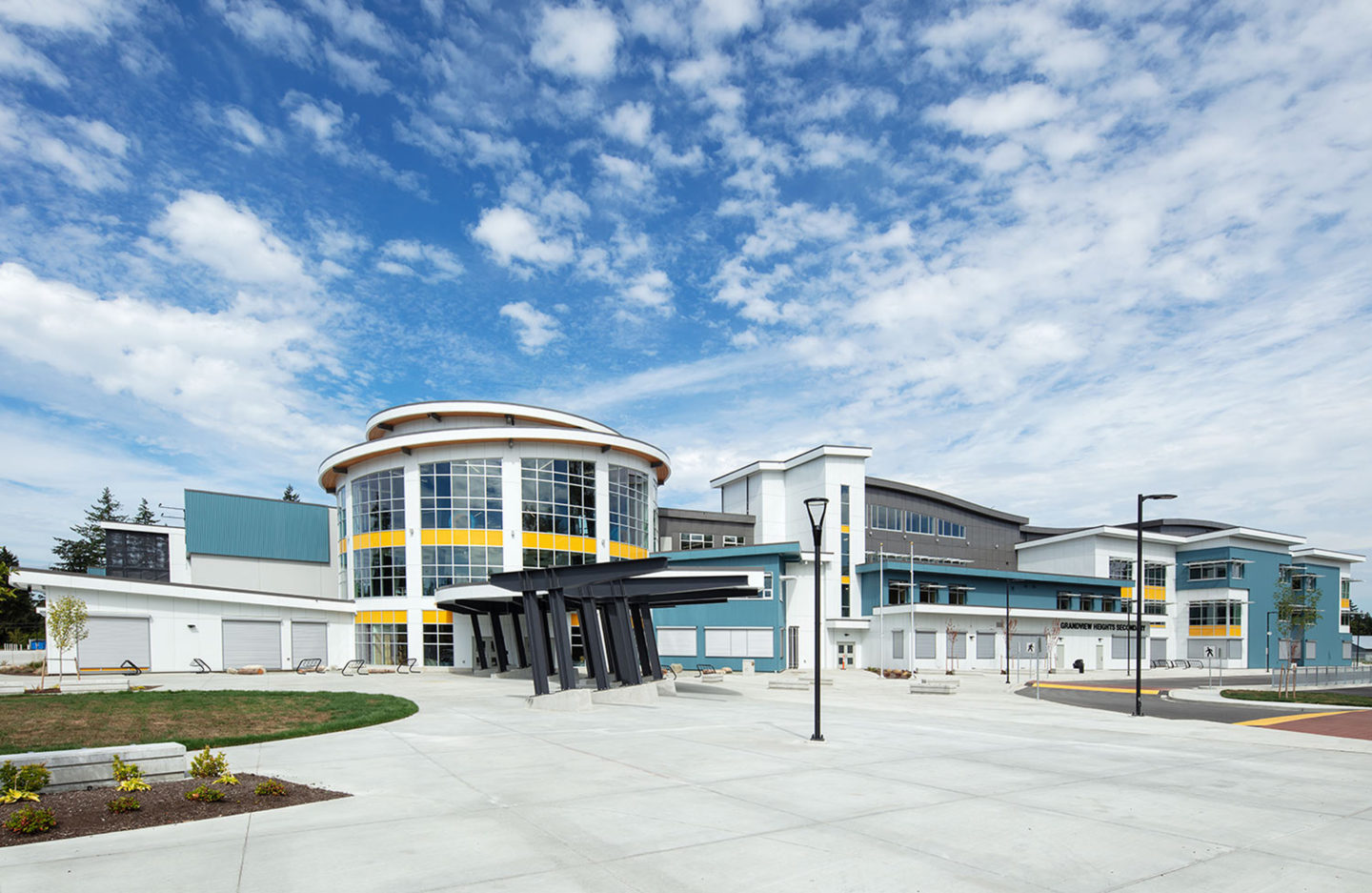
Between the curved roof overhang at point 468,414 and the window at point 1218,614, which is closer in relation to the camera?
the curved roof overhang at point 468,414

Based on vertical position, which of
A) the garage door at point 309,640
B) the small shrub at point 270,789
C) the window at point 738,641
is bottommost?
the window at point 738,641

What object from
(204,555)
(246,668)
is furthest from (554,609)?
(204,555)

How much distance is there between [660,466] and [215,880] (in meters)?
49.6

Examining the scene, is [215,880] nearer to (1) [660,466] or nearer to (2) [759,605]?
(2) [759,605]

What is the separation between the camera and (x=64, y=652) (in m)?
39.9

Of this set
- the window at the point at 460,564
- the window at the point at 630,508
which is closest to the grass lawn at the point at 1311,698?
the window at the point at 630,508

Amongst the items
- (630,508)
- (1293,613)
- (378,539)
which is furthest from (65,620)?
(1293,613)

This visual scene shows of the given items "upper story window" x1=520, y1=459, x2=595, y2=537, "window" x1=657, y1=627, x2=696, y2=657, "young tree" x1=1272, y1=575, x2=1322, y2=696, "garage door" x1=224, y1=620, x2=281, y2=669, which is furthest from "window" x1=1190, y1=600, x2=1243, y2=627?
"garage door" x1=224, y1=620, x2=281, y2=669

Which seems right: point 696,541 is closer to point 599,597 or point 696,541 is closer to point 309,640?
point 309,640

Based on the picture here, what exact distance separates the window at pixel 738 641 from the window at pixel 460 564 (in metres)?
14.1

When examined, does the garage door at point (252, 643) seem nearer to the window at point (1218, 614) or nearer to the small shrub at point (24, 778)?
the small shrub at point (24, 778)

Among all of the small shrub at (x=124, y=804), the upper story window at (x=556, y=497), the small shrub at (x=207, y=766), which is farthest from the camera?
the upper story window at (x=556, y=497)

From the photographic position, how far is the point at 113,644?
40.2 m

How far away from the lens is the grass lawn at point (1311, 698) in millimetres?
33625
